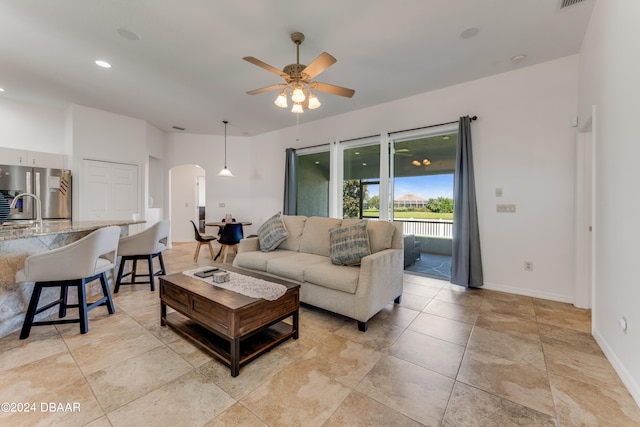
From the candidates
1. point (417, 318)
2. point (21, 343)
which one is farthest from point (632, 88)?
point (21, 343)

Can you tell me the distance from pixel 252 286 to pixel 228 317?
0.38 metres

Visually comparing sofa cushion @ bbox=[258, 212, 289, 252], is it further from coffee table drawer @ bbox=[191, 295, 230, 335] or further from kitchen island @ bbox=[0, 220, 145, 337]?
kitchen island @ bbox=[0, 220, 145, 337]

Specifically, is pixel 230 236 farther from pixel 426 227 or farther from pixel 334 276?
pixel 426 227

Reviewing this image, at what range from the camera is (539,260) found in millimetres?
3172

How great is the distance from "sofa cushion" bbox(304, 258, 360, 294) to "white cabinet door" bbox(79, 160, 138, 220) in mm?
4645

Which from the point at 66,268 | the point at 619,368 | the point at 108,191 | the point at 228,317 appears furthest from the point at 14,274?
the point at 619,368

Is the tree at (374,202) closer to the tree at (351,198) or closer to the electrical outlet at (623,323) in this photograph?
the tree at (351,198)

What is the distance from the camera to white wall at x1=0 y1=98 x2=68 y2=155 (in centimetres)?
436

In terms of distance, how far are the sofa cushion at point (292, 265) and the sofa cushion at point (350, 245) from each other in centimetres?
28

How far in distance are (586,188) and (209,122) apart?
239 inches

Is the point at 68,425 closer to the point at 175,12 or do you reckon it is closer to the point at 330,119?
the point at 175,12

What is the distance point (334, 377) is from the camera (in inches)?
66.7

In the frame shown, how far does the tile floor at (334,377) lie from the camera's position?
1380 mm

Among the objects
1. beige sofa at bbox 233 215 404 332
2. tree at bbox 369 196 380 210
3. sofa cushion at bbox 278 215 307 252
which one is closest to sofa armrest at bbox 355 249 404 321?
beige sofa at bbox 233 215 404 332
